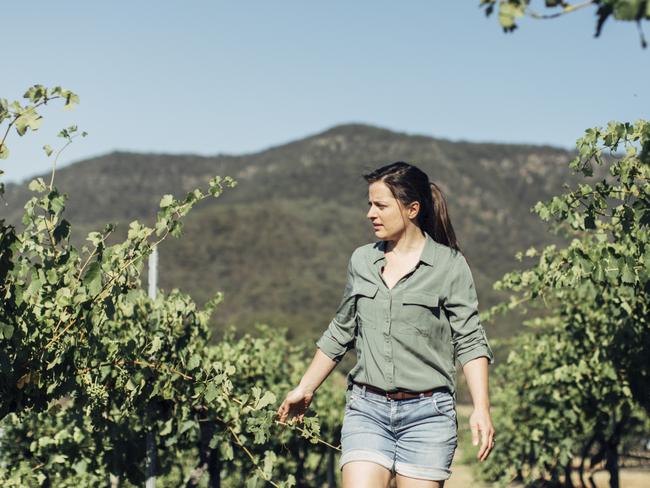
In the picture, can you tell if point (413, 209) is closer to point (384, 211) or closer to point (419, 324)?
point (384, 211)

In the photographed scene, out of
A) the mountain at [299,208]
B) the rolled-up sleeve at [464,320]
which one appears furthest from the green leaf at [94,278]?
the mountain at [299,208]

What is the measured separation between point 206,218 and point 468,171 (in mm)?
42396

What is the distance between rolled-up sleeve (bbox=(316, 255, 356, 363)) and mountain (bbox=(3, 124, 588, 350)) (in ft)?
148

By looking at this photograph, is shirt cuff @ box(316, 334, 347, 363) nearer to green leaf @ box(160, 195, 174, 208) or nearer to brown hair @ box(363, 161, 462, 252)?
brown hair @ box(363, 161, 462, 252)

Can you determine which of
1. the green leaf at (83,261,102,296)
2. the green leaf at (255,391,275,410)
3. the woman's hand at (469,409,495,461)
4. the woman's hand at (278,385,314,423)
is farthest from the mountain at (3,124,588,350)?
the woman's hand at (469,409,495,461)

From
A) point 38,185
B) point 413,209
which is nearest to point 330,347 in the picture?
point 413,209

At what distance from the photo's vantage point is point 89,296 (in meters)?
3.99

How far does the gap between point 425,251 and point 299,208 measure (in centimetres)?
10292

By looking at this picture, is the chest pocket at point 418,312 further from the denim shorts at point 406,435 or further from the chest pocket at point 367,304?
the denim shorts at point 406,435

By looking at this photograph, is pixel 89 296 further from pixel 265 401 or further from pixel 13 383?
pixel 265 401

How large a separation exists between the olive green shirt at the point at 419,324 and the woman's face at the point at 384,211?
0.13 m

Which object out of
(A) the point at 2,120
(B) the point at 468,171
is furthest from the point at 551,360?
(B) the point at 468,171

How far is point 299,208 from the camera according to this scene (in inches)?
4186

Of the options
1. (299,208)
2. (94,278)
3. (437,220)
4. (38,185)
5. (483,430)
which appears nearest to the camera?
(483,430)
